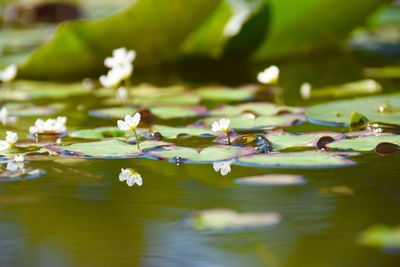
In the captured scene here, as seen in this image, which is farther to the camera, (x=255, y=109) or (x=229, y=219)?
(x=255, y=109)

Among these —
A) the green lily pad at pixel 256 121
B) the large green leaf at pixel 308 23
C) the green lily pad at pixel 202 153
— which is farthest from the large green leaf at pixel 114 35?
the green lily pad at pixel 202 153

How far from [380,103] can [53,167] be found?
A: 75cm

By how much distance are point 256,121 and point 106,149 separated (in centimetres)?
37

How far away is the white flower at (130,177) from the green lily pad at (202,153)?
0.27 feet

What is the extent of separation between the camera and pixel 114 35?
2.28m

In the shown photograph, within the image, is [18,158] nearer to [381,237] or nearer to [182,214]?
[182,214]

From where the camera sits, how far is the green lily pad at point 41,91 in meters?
2.18

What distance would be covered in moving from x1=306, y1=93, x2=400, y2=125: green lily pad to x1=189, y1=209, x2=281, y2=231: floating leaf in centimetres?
59

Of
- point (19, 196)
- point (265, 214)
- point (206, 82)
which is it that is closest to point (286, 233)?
point (265, 214)

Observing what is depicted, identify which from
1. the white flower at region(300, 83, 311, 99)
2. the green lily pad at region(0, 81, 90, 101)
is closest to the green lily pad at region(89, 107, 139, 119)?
the green lily pad at region(0, 81, 90, 101)

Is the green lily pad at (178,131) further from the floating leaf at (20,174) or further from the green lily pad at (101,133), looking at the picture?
the floating leaf at (20,174)

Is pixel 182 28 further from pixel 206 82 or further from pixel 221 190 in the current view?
pixel 221 190

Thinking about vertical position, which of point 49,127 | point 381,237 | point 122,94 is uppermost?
point 122,94

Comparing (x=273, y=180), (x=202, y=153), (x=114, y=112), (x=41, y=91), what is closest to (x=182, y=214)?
(x=273, y=180)
